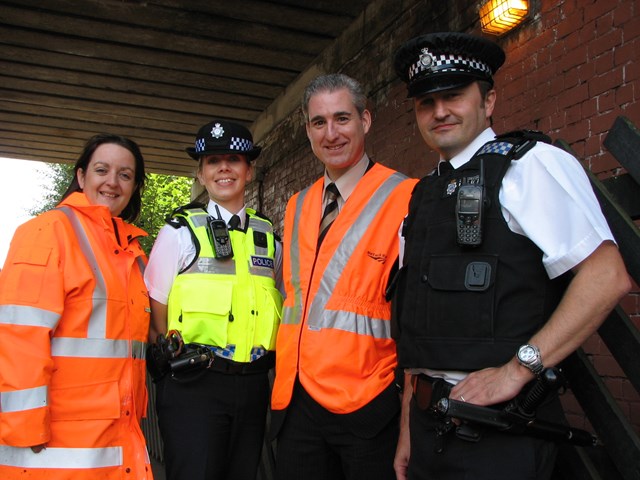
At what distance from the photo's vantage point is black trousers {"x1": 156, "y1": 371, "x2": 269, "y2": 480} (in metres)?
2.84

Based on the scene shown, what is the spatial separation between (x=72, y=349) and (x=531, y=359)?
1750 mm

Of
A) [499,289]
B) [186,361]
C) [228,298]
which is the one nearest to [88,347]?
[186,361]

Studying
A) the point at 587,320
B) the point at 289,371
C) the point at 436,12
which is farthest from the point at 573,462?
the point at 436,12

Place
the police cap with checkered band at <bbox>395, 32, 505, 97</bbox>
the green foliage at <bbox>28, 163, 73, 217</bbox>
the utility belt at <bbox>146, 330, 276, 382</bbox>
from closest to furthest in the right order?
the police cap with checkered band at <bbox>395, 32, 505, 97</bbox>, the utility belt at <bbox>146, 330, 276, 382</bbox>, the green foliage at <bbox>28, 163, 73, 217</bbox>

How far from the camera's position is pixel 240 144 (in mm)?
3273

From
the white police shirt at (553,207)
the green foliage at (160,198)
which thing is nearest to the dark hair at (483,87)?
the white police shirt at (553,207)

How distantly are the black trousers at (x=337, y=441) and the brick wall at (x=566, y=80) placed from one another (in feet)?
4.46

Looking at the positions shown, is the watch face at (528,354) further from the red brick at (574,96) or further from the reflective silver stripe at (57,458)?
the red brick at (574,96)

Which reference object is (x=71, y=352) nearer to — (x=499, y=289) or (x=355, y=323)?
(x=355, y=323)

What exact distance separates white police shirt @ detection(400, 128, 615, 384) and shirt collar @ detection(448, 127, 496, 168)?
0.94ft

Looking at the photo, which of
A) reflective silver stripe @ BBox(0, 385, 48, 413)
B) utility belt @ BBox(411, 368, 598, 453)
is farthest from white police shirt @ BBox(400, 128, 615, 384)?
reflective silver stripe @ BBox(0, 385, 48, 413)

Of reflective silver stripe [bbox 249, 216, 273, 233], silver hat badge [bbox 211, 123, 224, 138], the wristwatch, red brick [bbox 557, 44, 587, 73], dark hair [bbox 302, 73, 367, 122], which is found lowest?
the wristwatch

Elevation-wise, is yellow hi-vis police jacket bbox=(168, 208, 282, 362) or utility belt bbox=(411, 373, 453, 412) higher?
yellow hi-vis police jacket bbox=(168, 208, 282, 362)

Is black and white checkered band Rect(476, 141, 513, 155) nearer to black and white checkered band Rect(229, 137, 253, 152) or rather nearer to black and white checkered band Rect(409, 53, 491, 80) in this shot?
black and white checkered band Rect(409, 53, 491, 80)
